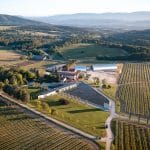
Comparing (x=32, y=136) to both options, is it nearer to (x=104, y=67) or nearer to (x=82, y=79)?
(x=82, y=79)

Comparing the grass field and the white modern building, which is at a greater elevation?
the grass field

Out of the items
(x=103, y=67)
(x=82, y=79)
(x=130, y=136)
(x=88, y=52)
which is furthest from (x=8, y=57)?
(x=130, y=136)

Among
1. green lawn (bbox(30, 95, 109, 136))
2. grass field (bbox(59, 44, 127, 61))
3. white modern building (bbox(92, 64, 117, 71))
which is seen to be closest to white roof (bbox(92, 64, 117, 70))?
white modern building (bbox(92, 64, 117, 71))

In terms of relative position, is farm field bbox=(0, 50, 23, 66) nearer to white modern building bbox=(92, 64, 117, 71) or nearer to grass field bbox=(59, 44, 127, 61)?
grass field bbox=(59, 44, 127, 61)

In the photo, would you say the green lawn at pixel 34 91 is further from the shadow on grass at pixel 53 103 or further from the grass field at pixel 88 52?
the grass field at pixel 88 52

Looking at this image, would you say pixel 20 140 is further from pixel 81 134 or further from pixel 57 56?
pixel 57 56

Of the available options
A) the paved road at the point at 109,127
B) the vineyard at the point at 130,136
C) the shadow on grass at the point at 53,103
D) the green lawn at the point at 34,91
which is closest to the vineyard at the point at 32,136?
the paved road at the point at 109,127
